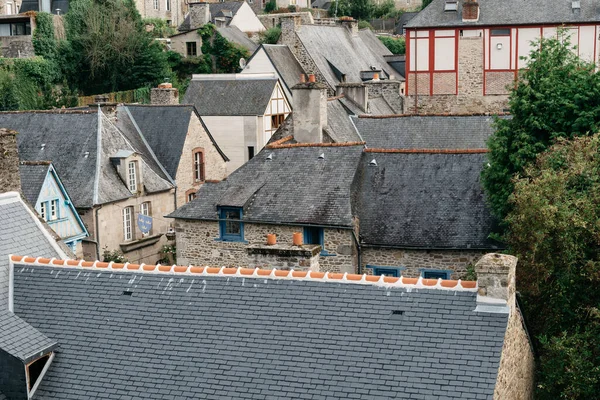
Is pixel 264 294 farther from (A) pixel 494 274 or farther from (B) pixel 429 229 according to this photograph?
(B) pixel 429 229

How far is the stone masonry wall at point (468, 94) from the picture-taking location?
40188mm

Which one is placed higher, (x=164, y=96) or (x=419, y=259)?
(x=164, y=96)

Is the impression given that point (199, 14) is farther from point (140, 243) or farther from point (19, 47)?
point (140, 243)

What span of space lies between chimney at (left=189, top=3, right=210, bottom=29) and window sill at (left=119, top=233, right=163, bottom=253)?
38397mm

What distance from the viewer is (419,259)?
20.8 m

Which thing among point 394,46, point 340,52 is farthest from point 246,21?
Answer: point 340,52

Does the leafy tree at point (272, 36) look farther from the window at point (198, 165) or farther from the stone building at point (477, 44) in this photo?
the window at point (198, 165)

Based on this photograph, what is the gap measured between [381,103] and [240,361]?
29.8 m

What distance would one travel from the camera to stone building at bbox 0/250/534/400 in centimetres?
1014

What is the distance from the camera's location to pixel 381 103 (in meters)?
39.5

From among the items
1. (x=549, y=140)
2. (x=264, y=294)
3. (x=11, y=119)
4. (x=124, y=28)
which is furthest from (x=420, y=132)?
(x=124, y=28)

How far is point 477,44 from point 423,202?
2046 cm

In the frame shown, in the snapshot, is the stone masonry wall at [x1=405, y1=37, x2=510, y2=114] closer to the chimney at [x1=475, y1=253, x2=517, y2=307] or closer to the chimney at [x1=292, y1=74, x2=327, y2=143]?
the chimney at [x1=292, y1=74, x2=327, y2=143]

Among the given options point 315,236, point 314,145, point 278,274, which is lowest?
point 315,236
